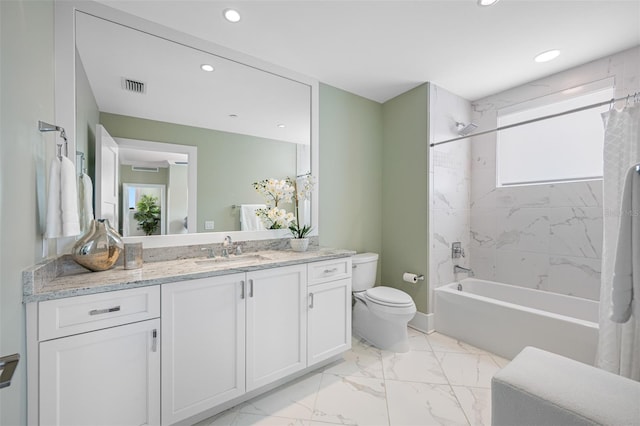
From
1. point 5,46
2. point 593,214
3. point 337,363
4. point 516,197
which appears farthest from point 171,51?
point 593,214

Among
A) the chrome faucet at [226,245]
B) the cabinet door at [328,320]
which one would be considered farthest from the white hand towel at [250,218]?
the cabinet door at [328,320]

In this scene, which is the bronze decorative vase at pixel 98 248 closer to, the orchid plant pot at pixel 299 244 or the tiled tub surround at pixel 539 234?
the orchid plant pot at pixel 299 244

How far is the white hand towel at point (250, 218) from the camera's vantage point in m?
2.18

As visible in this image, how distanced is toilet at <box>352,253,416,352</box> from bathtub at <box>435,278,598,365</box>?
1.79 ft

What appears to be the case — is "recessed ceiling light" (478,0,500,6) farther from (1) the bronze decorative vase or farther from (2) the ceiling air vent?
(1) the bronze decorative vase

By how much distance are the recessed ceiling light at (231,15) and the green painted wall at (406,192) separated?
1.84 metres

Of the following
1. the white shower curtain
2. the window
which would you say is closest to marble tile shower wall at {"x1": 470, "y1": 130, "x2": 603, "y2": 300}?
the window

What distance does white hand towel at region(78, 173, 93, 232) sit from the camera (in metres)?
1.44

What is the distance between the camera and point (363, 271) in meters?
2.63

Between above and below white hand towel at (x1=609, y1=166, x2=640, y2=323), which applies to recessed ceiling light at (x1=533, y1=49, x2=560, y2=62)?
above

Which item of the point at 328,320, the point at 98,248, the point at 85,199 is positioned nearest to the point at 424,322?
the point at 328,320

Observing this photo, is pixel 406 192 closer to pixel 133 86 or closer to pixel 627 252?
pixel 627 252

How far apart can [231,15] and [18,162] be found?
1417mm

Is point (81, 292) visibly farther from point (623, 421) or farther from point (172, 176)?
point (623, 421)
